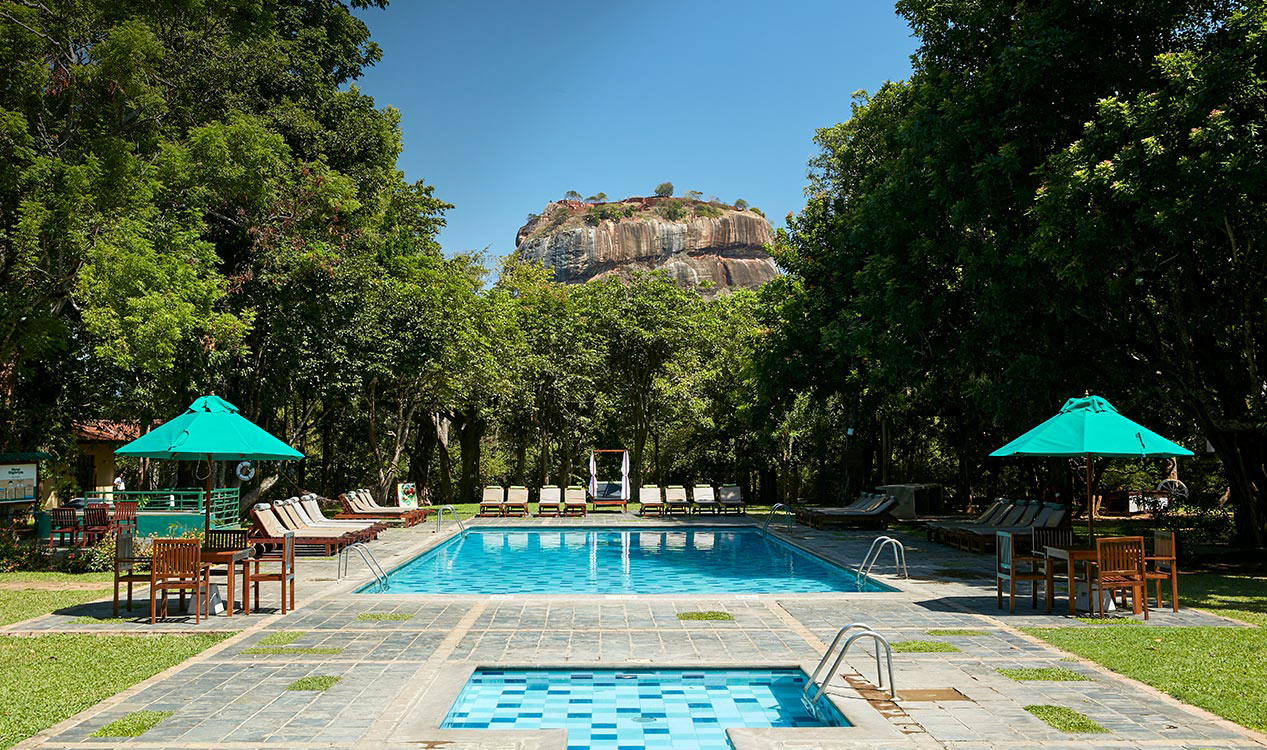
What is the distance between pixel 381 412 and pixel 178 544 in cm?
2128

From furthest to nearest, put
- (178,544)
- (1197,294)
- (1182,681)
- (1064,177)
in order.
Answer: (1197,294)
(1064,177)
(178,544)
(1182,681)

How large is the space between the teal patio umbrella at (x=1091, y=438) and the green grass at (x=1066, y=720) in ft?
15.0

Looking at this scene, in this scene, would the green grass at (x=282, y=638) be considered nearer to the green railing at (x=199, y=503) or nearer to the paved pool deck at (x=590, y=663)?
the paved pool deck at (x=590, y=663)

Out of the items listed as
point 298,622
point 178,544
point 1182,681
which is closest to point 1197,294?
point 1182,681

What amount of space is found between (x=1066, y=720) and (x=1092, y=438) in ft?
16.7

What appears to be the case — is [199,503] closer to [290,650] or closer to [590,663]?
[290,650]

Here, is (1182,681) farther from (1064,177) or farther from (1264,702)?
(1064,177)

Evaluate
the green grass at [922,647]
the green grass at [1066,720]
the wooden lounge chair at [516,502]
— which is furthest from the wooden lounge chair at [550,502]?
the green grass at [1066,720]

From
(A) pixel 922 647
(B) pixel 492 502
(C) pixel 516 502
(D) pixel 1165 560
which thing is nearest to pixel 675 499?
(C) pixel 516 502

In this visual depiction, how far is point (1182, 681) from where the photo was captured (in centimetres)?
671

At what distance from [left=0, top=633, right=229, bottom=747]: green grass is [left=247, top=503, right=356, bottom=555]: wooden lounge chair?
6.12 meters

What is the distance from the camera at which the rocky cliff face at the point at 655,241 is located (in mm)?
119812

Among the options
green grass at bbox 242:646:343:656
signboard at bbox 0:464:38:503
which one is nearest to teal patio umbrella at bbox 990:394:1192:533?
green grass at bbox 242:646:343:656

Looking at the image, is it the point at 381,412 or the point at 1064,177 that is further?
the point at 381,412
